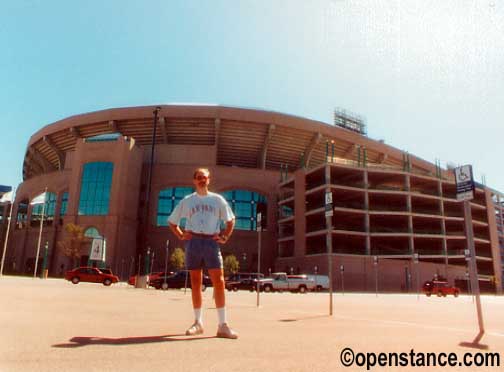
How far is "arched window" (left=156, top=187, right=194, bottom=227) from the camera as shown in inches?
2190

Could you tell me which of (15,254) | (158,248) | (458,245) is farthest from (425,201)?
(15,254)

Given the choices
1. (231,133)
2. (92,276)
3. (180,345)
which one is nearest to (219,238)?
(180,345)

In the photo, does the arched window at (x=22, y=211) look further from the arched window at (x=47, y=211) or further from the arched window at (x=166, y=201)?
the arched window at (x=166, y=201)

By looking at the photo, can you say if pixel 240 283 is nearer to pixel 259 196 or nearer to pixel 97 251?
pixel 97 251

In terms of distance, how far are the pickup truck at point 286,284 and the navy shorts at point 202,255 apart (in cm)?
3192

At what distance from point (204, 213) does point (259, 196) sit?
5300 centimetres

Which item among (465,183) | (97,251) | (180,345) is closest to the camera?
(180,345)

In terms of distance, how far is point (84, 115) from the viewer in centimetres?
5844

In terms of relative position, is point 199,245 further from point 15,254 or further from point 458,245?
point 15,254

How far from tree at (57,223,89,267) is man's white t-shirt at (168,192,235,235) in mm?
45915

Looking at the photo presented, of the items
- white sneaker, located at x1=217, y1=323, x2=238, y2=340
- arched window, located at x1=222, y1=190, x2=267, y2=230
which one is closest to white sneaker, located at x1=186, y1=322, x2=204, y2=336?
white sneaker, located at x1=217, y1=323, x2=238, y2=340

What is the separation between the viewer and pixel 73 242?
156ft

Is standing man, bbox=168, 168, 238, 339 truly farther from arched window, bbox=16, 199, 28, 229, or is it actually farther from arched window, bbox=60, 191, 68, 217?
arched window, bbox=16, 199, 28, 229

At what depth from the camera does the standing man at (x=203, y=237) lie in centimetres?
480
